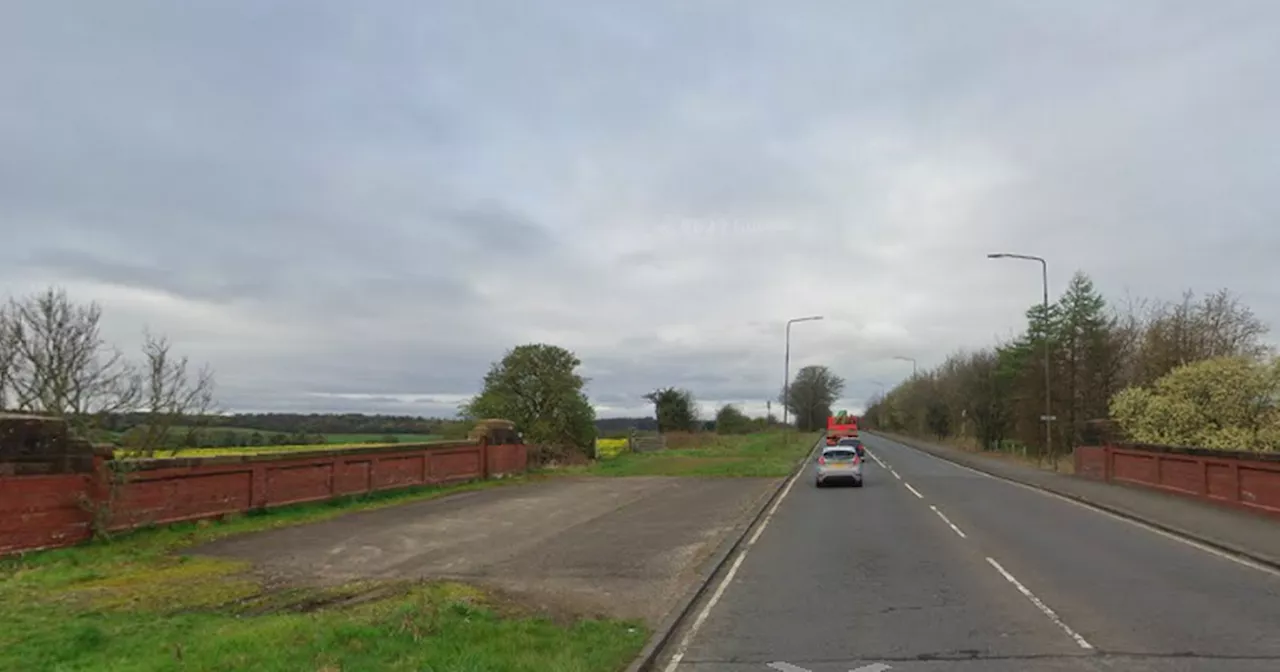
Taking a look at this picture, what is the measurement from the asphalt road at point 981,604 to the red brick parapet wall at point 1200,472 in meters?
3.52

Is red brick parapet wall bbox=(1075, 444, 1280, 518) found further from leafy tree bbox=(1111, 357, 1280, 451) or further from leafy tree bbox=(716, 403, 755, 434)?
leafy tree bbox=(716, 403, 755, 434)

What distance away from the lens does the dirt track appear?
11469 mm

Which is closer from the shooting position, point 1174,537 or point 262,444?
point 1174,537

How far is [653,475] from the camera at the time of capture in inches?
1558

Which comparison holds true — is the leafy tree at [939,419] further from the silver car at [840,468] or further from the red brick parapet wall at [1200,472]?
the silver car at [840,468]

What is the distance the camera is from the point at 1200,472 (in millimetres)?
22859

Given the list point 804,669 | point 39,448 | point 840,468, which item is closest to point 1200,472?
point 840,468

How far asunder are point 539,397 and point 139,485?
4374 cm

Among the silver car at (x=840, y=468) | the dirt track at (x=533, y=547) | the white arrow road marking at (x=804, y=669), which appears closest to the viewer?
the white arrow road marking at (x=804, y=669)

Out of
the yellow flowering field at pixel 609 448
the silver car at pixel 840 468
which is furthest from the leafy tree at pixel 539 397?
the silver car at pixel 840 468

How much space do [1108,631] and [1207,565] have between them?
575cm

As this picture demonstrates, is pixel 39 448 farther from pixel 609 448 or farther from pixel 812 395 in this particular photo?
pixel 812 395

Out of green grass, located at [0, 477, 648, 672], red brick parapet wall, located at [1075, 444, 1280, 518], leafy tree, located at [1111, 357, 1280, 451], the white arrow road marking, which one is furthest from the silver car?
the white arrow road marking

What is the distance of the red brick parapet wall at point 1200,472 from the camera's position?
19.4 m
